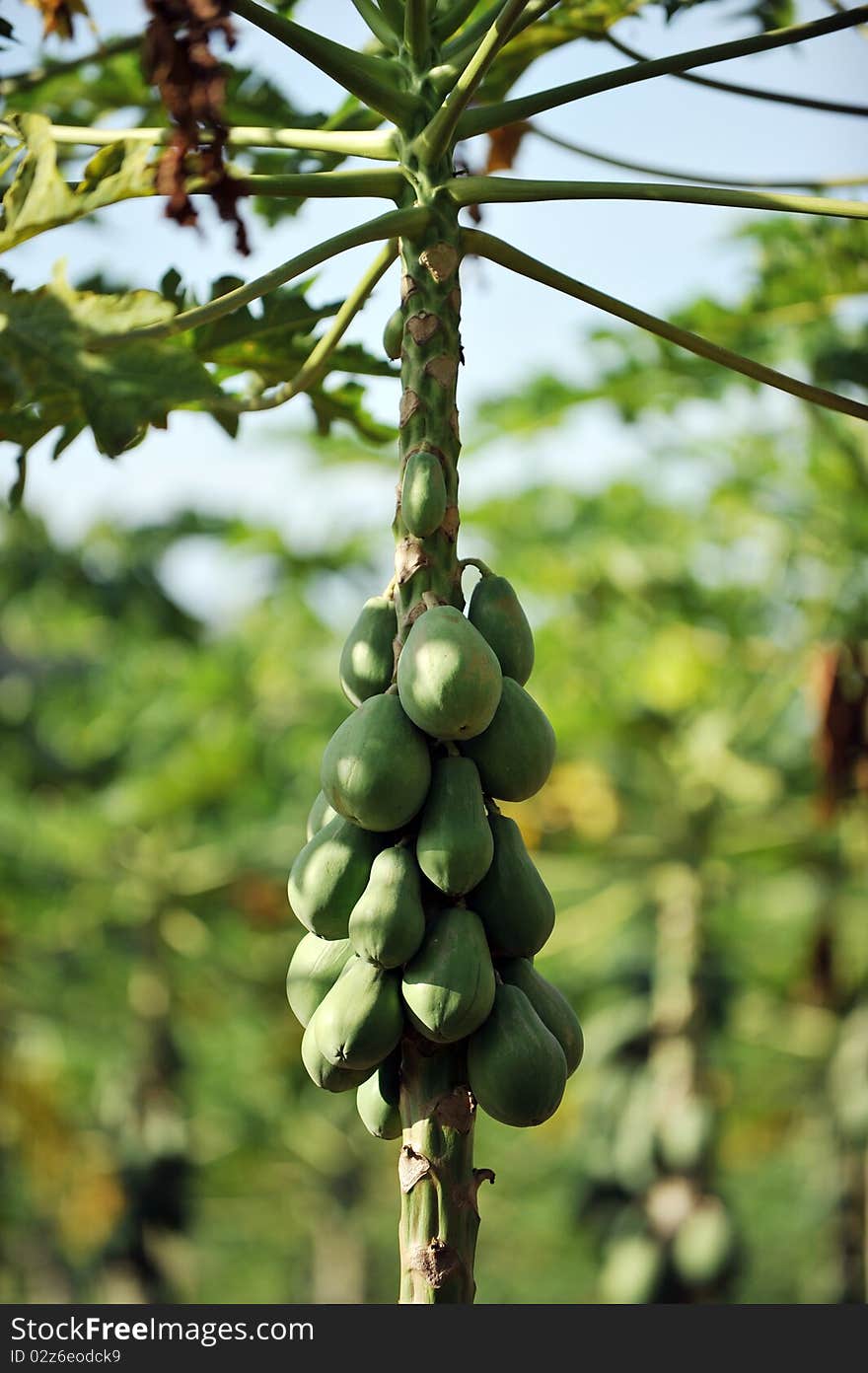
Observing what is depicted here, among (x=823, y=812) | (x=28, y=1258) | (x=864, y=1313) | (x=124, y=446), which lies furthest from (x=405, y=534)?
(x=28, y=1258)

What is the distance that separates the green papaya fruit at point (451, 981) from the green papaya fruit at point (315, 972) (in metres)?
0.13

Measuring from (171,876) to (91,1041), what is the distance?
3553 millimetres

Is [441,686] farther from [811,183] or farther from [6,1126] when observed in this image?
[6,1126]

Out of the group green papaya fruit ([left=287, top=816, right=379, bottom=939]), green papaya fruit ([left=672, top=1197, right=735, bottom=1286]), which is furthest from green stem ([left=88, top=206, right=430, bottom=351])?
green papaya fruit ([left=672, top=1197, right=735, bottom=1286])

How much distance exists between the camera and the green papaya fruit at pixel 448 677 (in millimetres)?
1486

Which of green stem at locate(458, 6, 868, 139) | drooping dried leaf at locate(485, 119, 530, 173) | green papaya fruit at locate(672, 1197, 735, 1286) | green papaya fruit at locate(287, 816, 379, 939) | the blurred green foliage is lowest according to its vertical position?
green papaya fruit at locate(287, 816, 379, 939)

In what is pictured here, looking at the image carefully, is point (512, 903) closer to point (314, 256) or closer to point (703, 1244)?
point (314, 256)

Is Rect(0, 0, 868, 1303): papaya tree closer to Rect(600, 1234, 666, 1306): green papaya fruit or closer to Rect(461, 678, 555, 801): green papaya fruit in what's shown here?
Rect(461, 678, 555, 801): green papaya fruit

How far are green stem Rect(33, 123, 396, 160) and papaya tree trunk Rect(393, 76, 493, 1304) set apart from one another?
2.1 inches

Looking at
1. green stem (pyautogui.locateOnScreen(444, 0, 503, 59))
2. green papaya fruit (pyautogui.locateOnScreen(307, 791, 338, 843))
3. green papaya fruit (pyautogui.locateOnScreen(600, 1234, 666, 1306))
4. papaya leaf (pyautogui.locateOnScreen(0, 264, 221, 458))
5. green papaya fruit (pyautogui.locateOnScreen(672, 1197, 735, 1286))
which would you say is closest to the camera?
papaya leaf (pyautogui.locateOnScreen(0, 264, 221, 458))

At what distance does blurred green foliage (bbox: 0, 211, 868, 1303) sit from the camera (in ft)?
20.6

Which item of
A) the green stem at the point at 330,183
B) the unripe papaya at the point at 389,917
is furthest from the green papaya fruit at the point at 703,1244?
the green stem at the point at 330,183

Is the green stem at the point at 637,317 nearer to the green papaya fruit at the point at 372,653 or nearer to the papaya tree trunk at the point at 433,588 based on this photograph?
the papaya tree trunk at the point at 433,588

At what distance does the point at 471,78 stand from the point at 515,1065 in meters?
1.12
